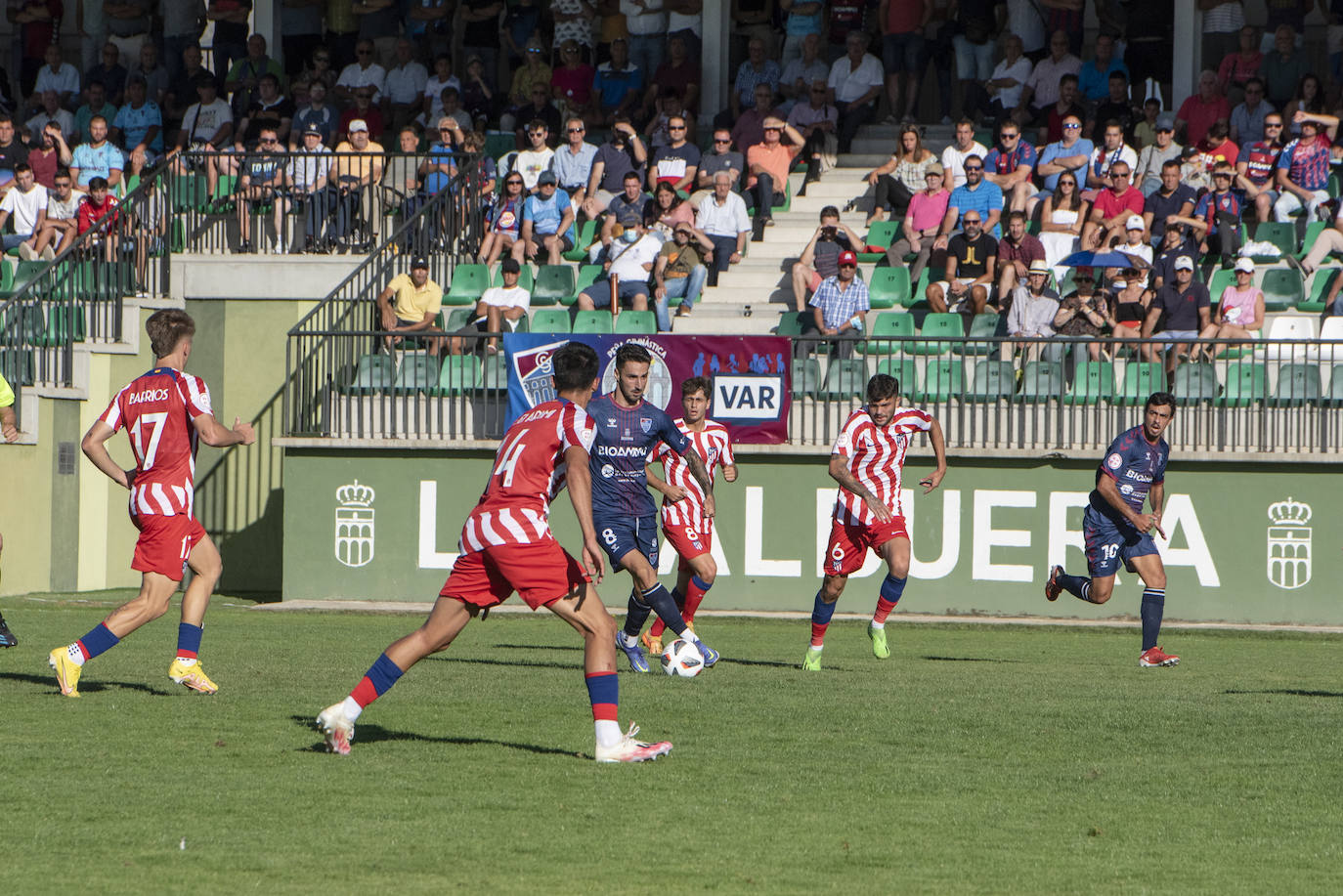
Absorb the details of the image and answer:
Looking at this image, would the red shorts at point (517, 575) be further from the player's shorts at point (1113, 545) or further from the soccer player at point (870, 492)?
the player's shorts at point (1113, 545)

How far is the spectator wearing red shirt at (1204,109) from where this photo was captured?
2169cm

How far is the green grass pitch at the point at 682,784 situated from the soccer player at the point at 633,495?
0.51m

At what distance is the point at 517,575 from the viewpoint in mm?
7633

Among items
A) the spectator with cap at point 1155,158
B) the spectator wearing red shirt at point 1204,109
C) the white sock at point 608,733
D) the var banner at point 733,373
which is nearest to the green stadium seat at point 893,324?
the var banner at point 733,373

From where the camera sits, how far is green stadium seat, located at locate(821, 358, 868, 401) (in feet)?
59.8

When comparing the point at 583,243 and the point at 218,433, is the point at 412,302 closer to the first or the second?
the point at 583,243

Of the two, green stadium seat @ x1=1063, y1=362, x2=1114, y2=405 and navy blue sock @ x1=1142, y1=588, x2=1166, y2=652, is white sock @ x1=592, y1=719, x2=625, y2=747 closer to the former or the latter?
navy blue sock @ x1=1142, y1=588, x2=1166, y2=652

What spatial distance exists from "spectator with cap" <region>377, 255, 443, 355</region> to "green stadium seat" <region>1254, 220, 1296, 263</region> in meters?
9.50

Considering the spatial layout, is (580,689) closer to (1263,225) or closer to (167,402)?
(167,402)

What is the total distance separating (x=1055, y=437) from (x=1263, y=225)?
447cm

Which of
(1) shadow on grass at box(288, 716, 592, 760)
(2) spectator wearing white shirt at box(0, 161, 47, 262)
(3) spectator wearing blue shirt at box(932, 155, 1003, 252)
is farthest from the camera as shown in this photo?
(2) spectator wearing white shirt at box(0, 161, 47, 262)

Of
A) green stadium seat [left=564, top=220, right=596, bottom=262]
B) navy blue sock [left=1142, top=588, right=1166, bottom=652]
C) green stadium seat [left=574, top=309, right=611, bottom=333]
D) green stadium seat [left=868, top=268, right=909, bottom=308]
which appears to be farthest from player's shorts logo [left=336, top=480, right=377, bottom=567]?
navy blue sock [left=1142, top=588, right=1166, bottom=652]

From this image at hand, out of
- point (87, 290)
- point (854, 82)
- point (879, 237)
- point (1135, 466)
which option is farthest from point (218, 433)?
point (854, 82)

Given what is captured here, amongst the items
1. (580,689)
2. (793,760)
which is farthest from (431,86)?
(793,760)
